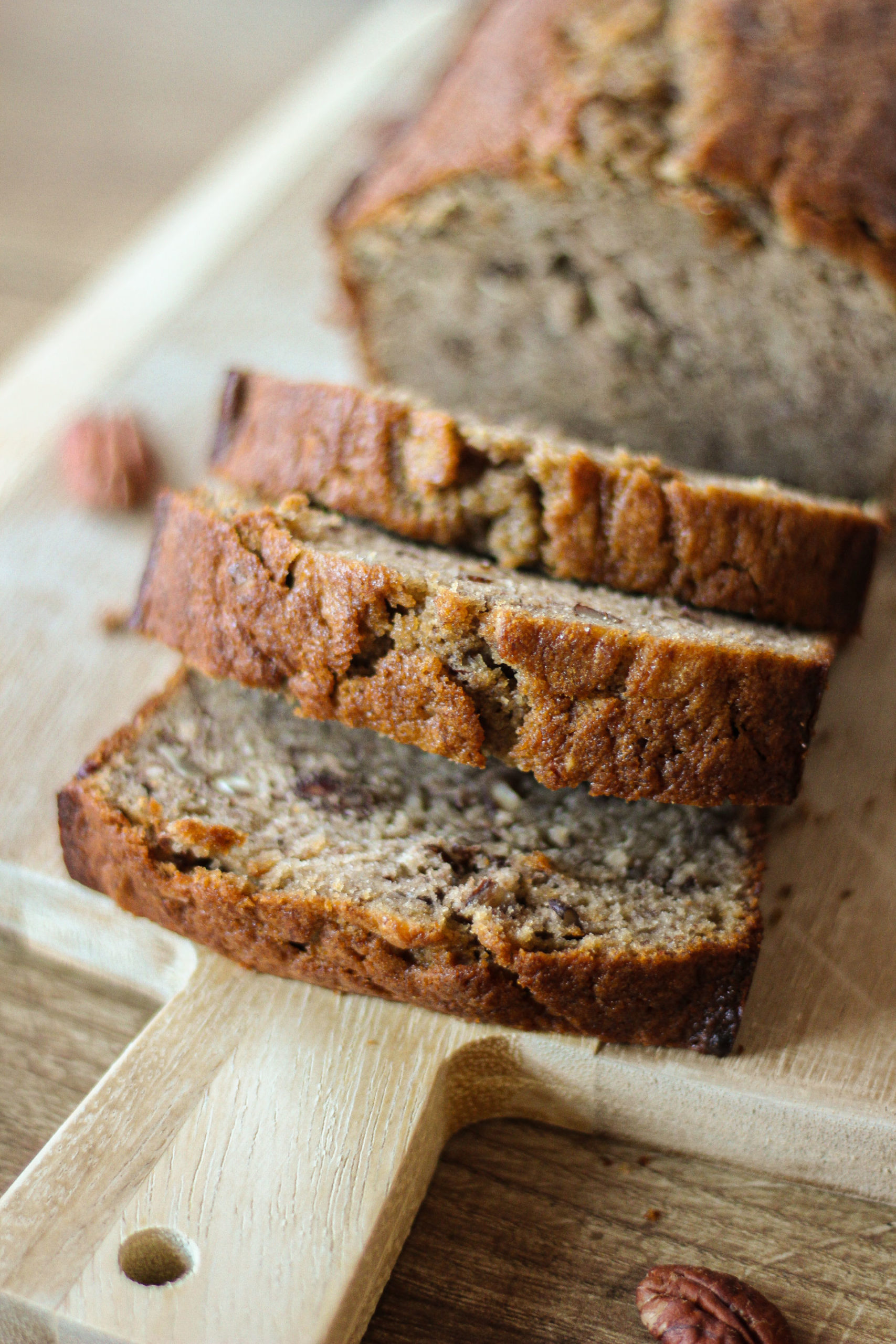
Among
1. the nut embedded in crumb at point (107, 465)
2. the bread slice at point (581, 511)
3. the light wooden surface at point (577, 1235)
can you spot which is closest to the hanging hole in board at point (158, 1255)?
the light wooden surface at point (577, 1235)

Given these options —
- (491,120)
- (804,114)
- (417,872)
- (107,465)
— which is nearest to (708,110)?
(804,114)

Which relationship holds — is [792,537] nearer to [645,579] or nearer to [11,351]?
[645,579]

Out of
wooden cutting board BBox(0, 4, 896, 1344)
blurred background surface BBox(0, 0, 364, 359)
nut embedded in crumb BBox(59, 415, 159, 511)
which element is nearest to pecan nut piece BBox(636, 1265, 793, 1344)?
wooden cutting board BBox(0, 4, 896, 1344)

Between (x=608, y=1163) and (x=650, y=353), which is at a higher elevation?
(x=650, y=353)

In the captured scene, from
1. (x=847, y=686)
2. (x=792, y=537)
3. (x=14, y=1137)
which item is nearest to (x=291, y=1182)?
(x=14, y=1137)

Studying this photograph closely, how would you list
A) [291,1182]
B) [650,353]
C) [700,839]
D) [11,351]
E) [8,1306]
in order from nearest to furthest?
[8,1306]
[291,1182]
[700,839]
[650,353]
[11,351]

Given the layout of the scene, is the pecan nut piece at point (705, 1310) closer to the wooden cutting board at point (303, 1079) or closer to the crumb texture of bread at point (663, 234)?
the wooden cutting board at point (303, 1079)

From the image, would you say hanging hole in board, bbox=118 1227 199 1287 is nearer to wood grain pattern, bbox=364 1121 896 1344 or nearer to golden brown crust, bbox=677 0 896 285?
wood grain pattern, bbox=364 1121 896 1344
